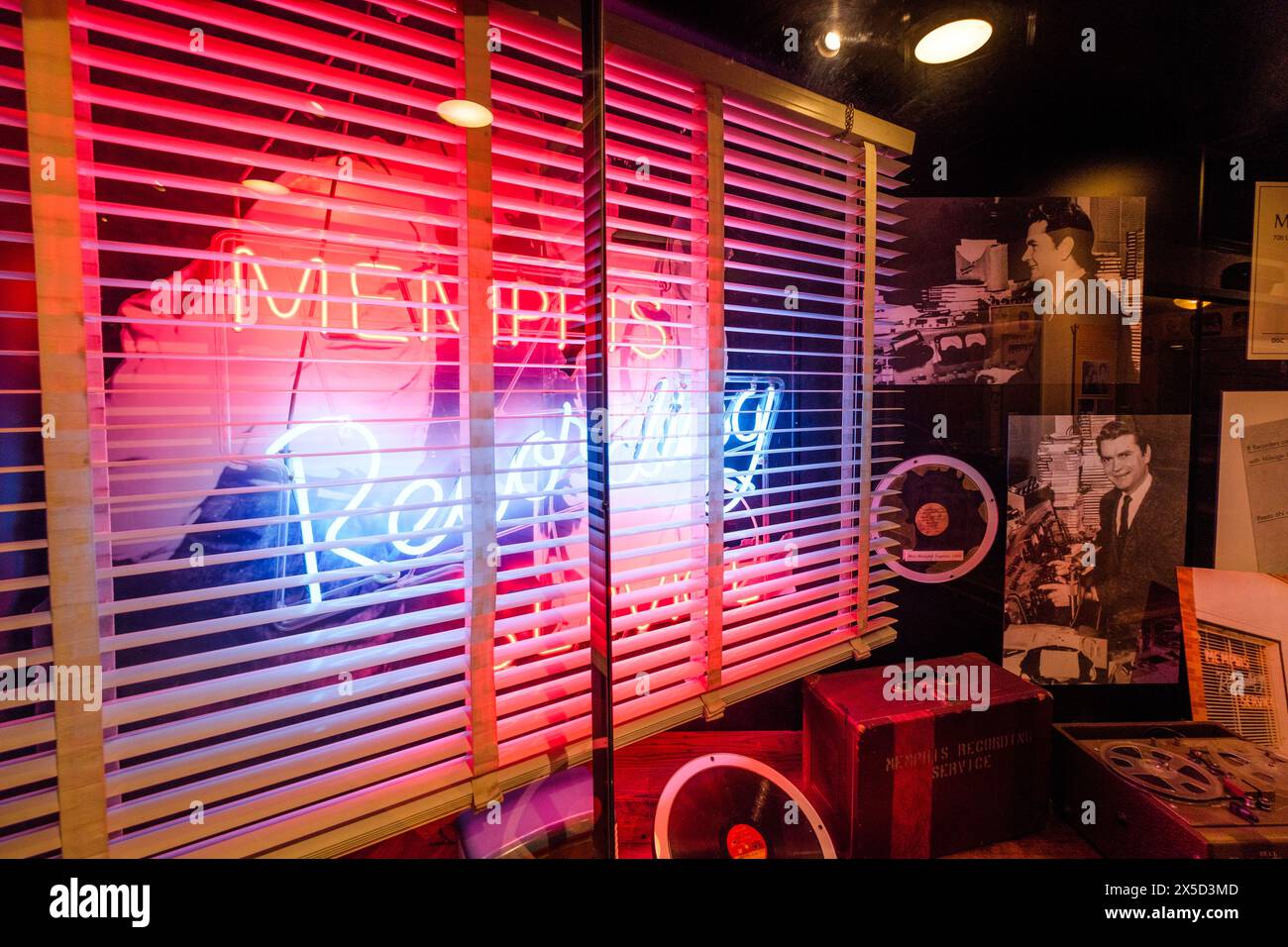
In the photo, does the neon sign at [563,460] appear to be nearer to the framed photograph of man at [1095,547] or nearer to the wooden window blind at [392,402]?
the wooden window blind at [392,402]

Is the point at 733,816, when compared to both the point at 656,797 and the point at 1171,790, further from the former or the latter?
the point at 1171,790

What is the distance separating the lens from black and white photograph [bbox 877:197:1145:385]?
155cm

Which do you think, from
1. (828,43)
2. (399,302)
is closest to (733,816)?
(399,302)

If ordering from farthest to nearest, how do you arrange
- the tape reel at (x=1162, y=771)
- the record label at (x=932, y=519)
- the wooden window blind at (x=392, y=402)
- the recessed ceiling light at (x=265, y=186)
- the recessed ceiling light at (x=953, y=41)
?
the record label at (x=932, y=519) → the recessed ceiling light at (x=953, y=41) → the tape reel at (x=1162, y=771) → the recessed ceiling light at (x=265, y=186) → the wooden window blind at (x=392, y=402)

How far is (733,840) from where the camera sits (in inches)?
48.7

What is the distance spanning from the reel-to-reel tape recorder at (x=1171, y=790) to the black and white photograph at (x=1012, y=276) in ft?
3.75

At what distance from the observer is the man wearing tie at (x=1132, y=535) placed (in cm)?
158

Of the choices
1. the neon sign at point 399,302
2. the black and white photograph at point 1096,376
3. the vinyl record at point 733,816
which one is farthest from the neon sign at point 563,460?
the black and white photograph at point 1096,376

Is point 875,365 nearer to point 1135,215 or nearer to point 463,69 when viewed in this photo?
point 1135,215

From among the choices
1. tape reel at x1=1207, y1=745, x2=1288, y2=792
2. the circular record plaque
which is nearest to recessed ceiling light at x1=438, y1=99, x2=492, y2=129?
the circular record plaque

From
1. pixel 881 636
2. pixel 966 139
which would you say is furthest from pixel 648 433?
pixel 966 139

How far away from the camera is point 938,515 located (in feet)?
5.51

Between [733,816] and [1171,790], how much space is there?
1.17 m
